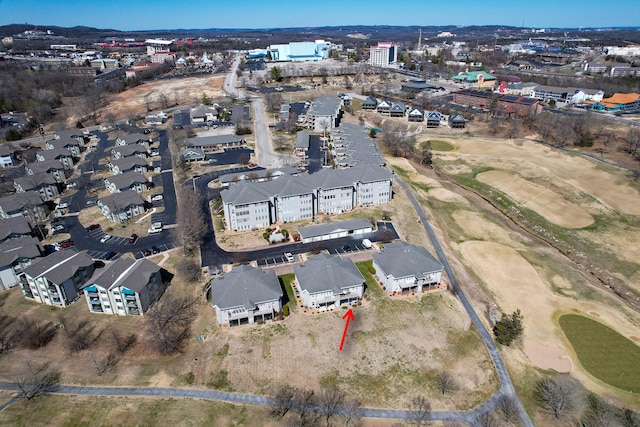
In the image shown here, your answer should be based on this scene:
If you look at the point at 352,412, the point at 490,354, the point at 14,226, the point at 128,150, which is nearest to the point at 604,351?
the point at 490,354

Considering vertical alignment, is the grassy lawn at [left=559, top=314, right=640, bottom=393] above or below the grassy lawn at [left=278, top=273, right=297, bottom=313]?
below

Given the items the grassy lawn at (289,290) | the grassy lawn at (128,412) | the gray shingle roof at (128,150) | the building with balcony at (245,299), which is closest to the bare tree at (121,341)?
the grassy lawn at (128,412)

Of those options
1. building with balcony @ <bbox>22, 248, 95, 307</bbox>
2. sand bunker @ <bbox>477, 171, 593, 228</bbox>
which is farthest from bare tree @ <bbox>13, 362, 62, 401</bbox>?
sand bunker @ <bbox>477, 171, 593, 228</bbox>

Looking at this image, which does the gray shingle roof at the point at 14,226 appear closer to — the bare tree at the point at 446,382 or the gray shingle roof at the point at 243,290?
the gray shingle roof at the point at 243,290

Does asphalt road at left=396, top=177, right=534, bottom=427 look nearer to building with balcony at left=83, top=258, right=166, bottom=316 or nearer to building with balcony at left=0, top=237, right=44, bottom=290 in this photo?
building with balcony at left=83, top=258, right=166, bottom=316

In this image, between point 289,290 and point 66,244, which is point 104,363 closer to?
point 289,290
